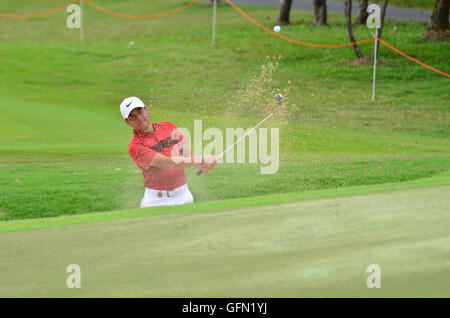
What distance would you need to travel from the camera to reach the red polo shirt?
19.6 ft

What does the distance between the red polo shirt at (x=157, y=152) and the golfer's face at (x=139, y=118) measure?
99 millimetres

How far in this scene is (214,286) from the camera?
3184mm

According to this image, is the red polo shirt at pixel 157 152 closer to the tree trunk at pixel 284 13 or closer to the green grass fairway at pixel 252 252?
the green grass fairway at pixel 252 252

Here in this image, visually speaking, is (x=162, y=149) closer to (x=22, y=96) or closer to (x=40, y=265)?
(x=40, y=265)

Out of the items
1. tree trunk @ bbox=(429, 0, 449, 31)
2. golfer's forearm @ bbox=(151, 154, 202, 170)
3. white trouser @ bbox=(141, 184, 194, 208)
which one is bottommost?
white trouser @ bbox=(141, 184, 194, 208)

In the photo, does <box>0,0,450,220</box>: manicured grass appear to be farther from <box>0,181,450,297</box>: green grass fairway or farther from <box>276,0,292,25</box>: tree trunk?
<box>0,181,450,297</box>: green grass fairway

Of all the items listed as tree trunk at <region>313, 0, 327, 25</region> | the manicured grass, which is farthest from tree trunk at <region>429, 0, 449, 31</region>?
tree trunk at <region>313, 0, 327, 25</region>

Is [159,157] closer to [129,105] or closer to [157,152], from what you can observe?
[157,152]

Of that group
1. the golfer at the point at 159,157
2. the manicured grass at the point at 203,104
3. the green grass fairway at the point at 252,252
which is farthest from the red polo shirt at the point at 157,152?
the manicured grass at the point at 203,104

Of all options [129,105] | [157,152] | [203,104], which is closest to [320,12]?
[203,104]

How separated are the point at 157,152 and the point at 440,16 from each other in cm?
1748

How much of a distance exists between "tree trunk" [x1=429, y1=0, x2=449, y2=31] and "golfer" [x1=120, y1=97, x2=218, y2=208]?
1641 cm

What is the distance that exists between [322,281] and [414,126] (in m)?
11.6

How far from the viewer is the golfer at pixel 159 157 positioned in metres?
5.89
